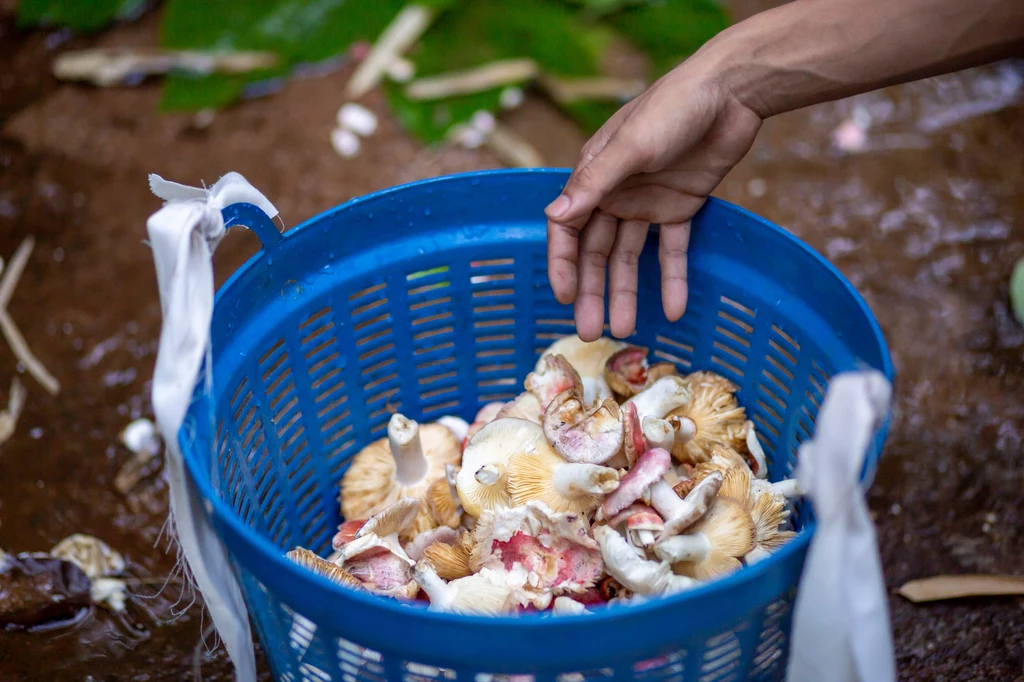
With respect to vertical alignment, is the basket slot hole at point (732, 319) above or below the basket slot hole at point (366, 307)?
below

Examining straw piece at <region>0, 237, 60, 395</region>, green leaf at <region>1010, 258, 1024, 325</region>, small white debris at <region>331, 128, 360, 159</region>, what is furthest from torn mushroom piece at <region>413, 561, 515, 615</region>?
small white debris at <region>331, 128, 360, 159</region>

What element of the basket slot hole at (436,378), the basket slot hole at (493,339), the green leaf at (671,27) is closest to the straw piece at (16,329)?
the basket slot hole at (436,378)

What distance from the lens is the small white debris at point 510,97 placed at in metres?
2.53

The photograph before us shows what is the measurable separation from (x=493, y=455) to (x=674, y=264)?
41 centimetres

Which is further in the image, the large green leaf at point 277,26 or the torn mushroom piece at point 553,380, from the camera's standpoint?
the large green leaf at point 277,26

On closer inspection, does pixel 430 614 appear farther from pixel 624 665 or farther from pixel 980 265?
pixel 980 265

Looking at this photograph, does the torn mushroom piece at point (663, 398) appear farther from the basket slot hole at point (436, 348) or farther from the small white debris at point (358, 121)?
the small white debris at point (358, 121)

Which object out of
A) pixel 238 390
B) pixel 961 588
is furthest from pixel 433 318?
pixel 961 588

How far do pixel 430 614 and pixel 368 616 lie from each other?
0.23 ft

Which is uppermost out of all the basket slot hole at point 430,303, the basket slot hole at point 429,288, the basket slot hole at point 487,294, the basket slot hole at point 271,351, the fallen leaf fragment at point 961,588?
the basket slot hole at point 271,351

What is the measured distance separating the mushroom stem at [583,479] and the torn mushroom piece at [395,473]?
10.1 inches

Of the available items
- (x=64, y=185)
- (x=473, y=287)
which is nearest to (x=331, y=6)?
(x=64, y=185)

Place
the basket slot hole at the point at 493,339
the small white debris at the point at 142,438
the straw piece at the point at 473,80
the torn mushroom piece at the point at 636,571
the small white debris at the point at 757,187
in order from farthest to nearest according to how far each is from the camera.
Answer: the straw piece at the point at 473,80 < the small white debris at the point at 757,187 < the small white debris at the point at 142,438 < the basket slot hole at the point at 493,339 < the torn mushroom piece at the point at 636,571

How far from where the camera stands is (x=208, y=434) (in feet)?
3.22
